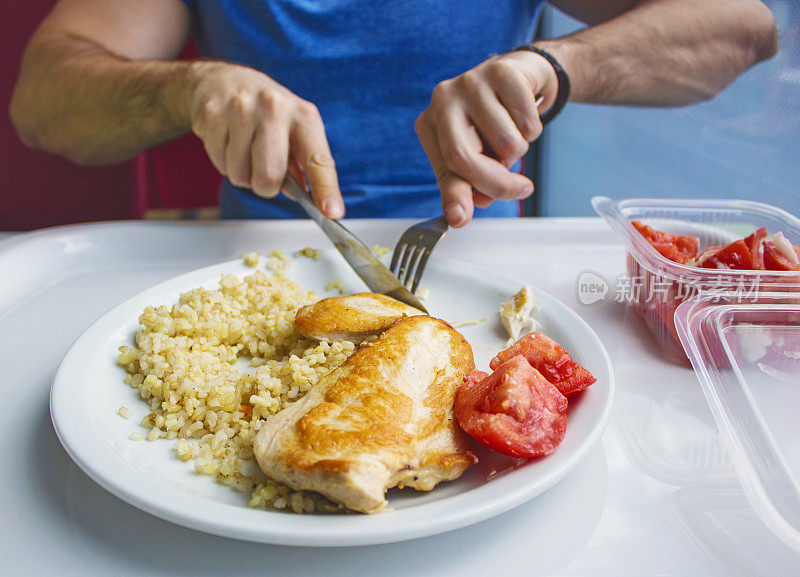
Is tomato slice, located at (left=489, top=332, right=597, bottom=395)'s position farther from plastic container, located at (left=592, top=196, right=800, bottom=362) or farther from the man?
the man

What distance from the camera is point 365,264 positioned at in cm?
112

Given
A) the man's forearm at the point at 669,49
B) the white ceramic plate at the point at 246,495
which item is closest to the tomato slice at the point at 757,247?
the white ceramic plate at the point at 246,495

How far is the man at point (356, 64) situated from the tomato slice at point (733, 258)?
1.93 ft

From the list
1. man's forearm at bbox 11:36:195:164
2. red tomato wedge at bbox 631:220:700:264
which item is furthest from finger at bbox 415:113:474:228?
man's forearm at bbox 11:36:195:164

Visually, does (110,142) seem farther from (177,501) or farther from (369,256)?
(177,501)

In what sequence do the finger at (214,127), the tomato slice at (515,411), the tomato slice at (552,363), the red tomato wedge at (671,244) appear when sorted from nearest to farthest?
the tomato slice at (515,411), the tomato slice at (552,363), the red tomato wedge at (671,244), the finger at (214,127)

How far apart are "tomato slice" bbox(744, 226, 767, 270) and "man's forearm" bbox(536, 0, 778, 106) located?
76 centimetres

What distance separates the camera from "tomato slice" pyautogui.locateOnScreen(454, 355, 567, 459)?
0.67 m

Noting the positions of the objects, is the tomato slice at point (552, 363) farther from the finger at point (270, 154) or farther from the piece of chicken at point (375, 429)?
the finger at point (270, 154)

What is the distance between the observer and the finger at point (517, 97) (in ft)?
4.05

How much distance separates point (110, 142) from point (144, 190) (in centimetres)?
87

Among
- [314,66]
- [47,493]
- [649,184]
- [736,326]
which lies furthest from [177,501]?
[649,184]

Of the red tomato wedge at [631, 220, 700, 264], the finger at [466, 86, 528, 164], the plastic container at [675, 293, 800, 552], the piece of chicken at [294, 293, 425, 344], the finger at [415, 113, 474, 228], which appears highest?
the finger at [466, 86, 528, 164]

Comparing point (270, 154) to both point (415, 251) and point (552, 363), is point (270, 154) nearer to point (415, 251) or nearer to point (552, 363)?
point (415, 251)
